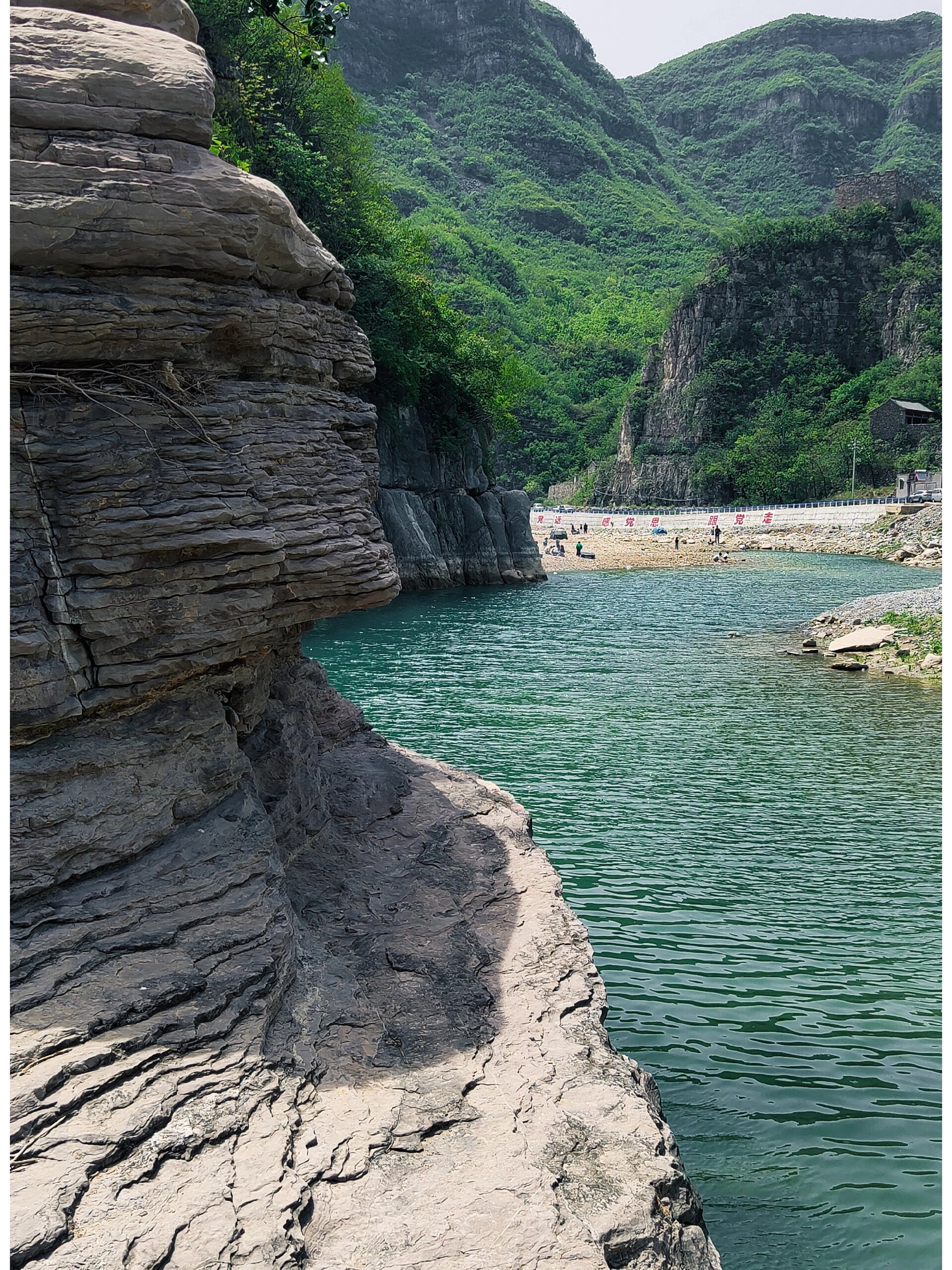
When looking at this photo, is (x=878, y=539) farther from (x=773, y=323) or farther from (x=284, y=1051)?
(x=284, y=1051)

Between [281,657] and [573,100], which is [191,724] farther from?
[573,100]

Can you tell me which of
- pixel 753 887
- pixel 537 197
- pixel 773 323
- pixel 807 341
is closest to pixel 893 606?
pixel 753 887

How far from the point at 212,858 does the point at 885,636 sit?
22.8 m

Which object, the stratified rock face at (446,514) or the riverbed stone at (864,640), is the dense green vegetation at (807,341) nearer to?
the stratified rock face at (446,514)

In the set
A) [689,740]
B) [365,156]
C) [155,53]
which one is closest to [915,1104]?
[155,53]

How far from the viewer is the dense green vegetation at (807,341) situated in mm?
98500

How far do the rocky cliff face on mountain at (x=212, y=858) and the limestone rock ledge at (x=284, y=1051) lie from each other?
0.02m

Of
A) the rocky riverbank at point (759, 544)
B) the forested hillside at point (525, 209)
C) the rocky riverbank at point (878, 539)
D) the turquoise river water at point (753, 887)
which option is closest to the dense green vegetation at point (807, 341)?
the forested hillside at point (525, 209)

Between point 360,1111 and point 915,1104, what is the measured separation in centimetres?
436

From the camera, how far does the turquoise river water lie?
249 inches

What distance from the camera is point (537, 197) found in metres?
160

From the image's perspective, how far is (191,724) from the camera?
6586 mm

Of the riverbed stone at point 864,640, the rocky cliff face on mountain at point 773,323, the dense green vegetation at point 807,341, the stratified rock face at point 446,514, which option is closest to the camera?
the riverbed stone at point 864,640

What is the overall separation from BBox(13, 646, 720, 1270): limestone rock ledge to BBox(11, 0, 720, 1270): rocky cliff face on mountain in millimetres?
19
